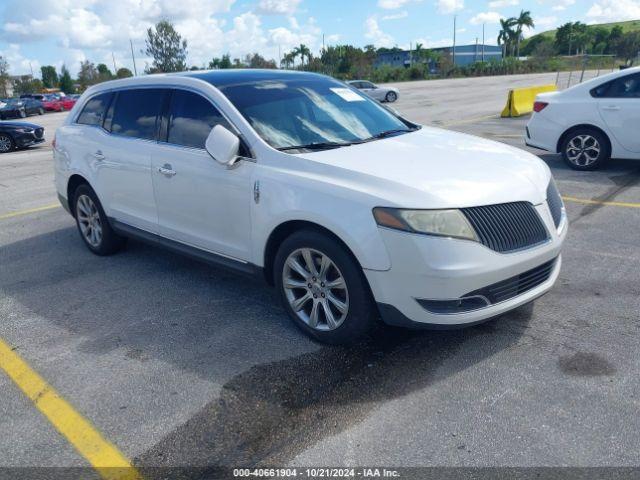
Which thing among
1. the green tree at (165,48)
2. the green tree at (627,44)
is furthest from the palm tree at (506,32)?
the green tree at (165,48)

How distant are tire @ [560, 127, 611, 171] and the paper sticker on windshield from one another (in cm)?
530

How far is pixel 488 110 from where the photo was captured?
21625mm

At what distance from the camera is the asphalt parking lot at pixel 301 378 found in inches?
110

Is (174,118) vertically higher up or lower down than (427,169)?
higher up

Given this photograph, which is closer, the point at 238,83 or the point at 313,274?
the point at 313,274

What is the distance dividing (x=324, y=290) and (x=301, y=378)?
591 mm

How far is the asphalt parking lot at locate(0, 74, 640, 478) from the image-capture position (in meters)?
2.79

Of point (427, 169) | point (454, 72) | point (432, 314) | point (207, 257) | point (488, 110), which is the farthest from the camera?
point (454, 72)

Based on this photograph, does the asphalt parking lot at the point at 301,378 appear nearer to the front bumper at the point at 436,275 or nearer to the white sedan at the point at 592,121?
the front bumper at the point at 436,275

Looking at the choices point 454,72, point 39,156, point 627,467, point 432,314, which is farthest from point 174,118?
point 454,72

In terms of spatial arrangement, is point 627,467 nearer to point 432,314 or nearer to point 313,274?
point 432,314

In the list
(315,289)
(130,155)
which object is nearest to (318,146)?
(315,289)

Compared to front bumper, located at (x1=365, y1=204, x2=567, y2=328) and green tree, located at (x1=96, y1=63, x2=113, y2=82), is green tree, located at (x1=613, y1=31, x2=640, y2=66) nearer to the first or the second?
green tree, located at (x1=96, y1=63, x2=113, y2=82)

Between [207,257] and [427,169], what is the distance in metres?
1.87
